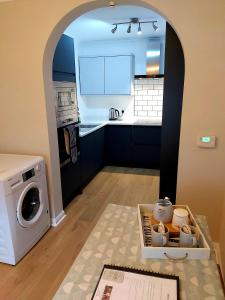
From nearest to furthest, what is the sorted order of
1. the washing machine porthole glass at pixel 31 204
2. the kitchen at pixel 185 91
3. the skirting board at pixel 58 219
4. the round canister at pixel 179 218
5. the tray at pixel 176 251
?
the tray at pixel 176 251 < the round canister at pixel 179 218 < the kitchen at pixel 185 91 < the washing machine porthole glass at pixel 31 204 < the skirting board at pixel 58 219

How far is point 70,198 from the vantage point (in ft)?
10.1

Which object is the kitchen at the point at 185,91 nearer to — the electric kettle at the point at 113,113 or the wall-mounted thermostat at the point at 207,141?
the wall-mounted thermostat at the point at 207,141

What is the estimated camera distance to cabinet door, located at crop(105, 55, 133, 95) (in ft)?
13.4

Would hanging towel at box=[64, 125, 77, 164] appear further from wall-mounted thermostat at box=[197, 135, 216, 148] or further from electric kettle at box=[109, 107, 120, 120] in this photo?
electric kettle at box=[109, 107, 120, 120]

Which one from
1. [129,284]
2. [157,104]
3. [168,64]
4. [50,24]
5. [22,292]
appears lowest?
[22,292]

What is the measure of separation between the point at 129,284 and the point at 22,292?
4.10 feet

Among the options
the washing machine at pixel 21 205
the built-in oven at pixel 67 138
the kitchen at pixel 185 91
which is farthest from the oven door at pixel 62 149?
the washing machine at pixel 21 205

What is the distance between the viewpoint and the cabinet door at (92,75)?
13.8 feet

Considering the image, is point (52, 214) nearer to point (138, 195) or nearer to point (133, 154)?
point (138, 195)

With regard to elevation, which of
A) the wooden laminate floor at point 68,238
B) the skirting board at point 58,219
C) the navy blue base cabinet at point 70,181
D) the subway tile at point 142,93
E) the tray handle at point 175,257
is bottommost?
the wooden laminate floor at point 68,238

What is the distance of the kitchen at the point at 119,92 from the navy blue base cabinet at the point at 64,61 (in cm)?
81

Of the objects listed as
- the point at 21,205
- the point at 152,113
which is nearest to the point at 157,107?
the point at 152,113

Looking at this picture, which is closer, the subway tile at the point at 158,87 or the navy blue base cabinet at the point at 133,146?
A: the navy blue base cabinet at the point at 133,146

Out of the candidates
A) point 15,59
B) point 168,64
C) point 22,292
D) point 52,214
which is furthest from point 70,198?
point 168,64
